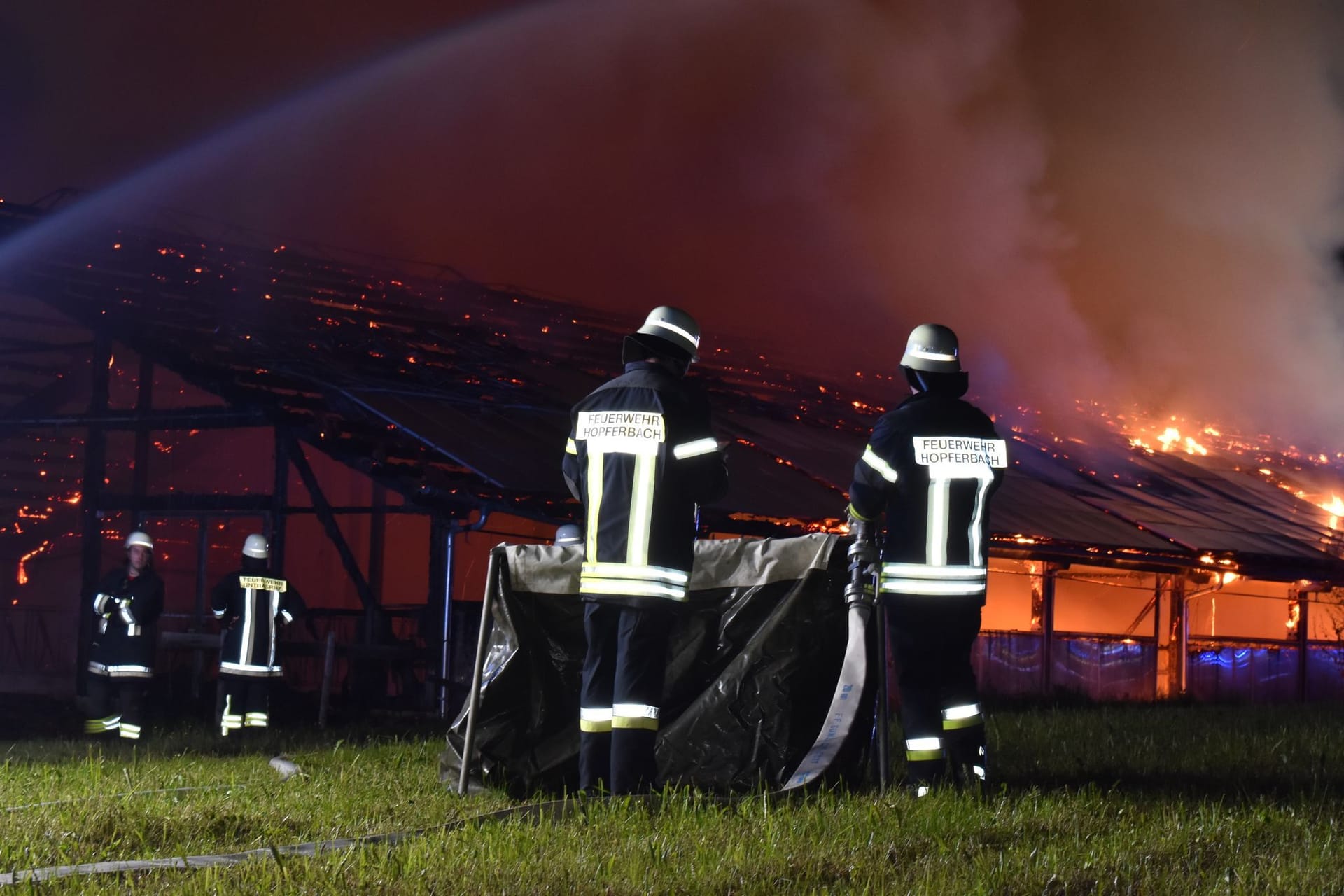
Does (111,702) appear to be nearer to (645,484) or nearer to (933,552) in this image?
(645,484)

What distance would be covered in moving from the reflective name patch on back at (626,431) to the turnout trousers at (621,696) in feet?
2.08

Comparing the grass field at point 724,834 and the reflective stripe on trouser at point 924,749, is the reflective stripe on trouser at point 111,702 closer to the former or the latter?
the grass field at point 724,834

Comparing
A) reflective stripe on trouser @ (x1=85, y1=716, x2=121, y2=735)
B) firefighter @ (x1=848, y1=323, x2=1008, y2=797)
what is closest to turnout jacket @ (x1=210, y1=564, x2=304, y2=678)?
reflective stripe on trouser @ (x1=85, y1=716, x2=121, y2=735)

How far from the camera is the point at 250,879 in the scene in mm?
4160

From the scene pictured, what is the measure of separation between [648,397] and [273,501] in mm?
9938

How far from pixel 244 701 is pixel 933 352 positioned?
23.9 feet

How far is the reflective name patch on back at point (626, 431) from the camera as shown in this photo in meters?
5.87

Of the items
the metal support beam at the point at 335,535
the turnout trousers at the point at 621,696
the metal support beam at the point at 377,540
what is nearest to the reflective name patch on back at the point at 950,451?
the turnout trousers at the point at 621,696

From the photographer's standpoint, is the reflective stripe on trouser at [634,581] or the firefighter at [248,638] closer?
the reflective stripe on trouser at [634,581]

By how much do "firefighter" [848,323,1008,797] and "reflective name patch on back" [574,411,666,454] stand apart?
0.95 meters

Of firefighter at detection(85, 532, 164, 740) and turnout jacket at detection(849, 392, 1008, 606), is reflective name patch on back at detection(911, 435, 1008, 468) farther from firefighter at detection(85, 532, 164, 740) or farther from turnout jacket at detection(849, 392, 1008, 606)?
firefighter at detection(85, 532, 164, 740)

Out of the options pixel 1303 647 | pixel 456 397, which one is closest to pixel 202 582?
pixel 456 397

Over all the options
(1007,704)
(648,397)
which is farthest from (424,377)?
(648,397)

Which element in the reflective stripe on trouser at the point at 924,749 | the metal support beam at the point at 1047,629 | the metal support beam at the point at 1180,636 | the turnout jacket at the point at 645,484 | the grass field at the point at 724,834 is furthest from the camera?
the metal support beam at the point at 1180,636
